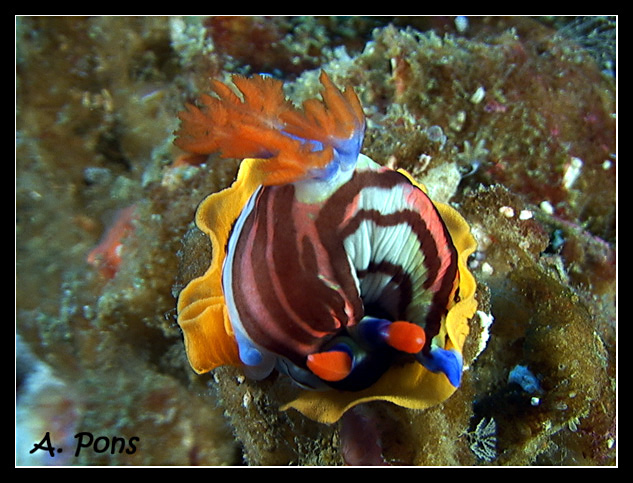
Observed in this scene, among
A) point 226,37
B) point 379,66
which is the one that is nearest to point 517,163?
point 379,66

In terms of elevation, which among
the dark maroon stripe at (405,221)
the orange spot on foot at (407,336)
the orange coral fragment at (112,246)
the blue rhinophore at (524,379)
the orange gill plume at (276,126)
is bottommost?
the blue rhinophore at (524,379)

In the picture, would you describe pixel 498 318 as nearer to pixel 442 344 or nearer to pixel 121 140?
pixel 442 344

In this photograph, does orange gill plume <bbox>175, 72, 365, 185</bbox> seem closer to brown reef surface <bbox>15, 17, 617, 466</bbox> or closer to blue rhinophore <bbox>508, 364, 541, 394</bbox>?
brown reef surface <bbox>15, 17, 617, 466</bbox>

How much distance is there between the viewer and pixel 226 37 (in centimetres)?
389

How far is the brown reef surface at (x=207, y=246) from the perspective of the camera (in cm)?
250

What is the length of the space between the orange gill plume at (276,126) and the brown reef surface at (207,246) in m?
0.86

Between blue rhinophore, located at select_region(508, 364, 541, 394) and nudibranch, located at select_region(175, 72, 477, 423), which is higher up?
nudibranch, located at select_region(175, 72, 477, 423)

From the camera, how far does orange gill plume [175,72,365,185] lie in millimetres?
1695

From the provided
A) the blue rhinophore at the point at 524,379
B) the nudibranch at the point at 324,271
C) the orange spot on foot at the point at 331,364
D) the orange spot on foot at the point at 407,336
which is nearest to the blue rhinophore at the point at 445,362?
the nudibranch at the point at 324,271

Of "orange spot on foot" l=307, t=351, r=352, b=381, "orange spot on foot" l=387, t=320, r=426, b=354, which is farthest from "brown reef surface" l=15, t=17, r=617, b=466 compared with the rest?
"orange spot on foot" l=387, t=320, r=426, b=354

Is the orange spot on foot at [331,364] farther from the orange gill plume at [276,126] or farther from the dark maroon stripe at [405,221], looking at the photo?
the orange gill plume at [276,126]

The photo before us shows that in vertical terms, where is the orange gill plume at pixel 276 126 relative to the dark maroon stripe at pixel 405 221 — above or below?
above

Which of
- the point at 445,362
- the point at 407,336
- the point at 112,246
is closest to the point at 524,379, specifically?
the point at 445,362

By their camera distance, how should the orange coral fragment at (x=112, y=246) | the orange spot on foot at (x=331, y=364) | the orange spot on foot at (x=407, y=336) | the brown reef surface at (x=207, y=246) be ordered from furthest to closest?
the orange coral fragment at (x=112, y=246), the brown reef surface at (x=207, y=246), the orange spot on foot at (x=331, y=364), the orange spot on foot at (x=407, y=336)
